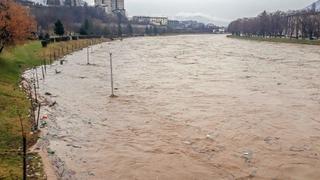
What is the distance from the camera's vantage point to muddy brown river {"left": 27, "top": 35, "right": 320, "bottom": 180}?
50.9 feet

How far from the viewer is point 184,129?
20.9 m

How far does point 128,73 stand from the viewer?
1750 inches

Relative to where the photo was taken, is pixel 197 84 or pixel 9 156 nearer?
pixel 9 156

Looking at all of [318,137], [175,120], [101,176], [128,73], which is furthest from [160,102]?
[128,73]

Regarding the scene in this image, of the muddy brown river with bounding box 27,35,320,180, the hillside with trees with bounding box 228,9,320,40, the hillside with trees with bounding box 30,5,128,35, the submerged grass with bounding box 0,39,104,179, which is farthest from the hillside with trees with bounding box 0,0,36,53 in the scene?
the hillside with trees with bounding box 228,9,320,40

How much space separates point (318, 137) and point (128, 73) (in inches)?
1071

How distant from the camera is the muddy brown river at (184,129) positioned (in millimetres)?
15523

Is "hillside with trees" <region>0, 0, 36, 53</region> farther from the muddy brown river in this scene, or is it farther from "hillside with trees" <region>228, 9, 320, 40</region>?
"hillside with trees" <region>228, 9, 320, 40</region>

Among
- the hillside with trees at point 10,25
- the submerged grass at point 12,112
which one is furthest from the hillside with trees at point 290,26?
the hillside with trees at point 10,25

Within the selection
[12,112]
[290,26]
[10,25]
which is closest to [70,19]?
[290,26]

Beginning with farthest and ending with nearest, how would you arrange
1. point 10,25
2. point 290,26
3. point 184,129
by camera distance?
point 290,26 → point 10,25 → point 184,129

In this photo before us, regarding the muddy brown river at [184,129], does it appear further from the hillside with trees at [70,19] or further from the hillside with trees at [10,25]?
the hillside with trees at [70,19]

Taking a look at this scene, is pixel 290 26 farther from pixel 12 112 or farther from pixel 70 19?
pixel 12 112

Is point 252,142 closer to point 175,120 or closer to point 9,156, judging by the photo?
point 175,120
